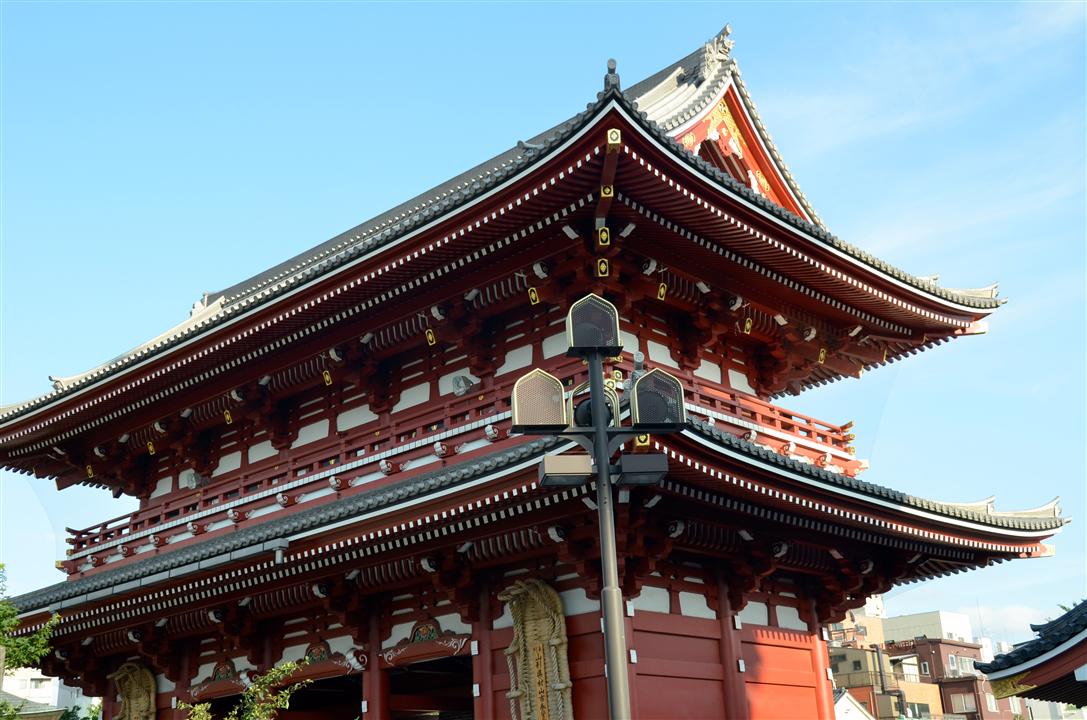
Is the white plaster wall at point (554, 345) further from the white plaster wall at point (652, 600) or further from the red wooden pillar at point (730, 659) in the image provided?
the red wooden pillar at point (730, 659)

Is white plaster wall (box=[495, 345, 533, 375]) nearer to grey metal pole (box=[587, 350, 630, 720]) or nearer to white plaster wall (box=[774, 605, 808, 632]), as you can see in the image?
white plaster wall (box=[774, 605, 808, 632])

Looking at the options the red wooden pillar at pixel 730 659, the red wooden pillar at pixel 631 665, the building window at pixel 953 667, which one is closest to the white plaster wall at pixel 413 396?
the red wooden pillar at pixel 631 665

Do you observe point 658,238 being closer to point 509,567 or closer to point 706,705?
point 509,567

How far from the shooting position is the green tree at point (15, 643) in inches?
683

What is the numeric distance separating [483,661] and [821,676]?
596 centimetres

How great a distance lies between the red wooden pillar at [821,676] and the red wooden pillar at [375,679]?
7059mm

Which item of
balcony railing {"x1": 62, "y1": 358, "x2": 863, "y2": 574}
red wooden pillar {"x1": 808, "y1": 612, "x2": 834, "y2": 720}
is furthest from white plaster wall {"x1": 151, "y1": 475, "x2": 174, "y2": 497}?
red wooden pillar {"x1": 808, "y1": 612, "x2": 834, "y2": 720}

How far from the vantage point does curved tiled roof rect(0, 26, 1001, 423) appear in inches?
556

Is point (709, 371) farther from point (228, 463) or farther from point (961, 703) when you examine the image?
point (961, 703)

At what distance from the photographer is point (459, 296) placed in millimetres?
16750

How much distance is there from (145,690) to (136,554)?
108 inches

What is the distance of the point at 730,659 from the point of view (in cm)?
1552

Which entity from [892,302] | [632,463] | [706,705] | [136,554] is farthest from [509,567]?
[136,554]

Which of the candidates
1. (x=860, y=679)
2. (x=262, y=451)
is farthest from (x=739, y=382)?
(x=860, y=679)
